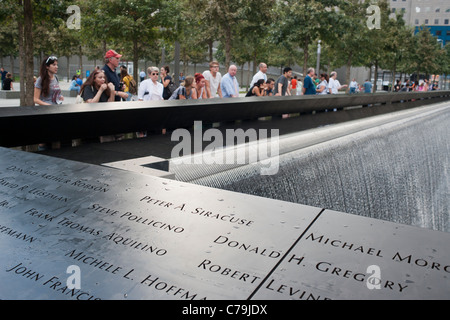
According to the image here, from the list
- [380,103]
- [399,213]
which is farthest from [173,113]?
[380,103]

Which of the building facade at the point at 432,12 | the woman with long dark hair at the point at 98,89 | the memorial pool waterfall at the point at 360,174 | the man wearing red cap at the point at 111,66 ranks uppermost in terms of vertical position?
the building facade at the point at 432,12

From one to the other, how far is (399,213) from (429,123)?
4.33 metres

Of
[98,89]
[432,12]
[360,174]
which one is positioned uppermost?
[432,12]

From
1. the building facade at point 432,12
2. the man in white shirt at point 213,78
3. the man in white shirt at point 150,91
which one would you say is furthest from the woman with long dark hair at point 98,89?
the building facade at point 432,12

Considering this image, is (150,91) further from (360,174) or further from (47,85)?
(360,174)

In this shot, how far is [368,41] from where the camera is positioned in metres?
27.6

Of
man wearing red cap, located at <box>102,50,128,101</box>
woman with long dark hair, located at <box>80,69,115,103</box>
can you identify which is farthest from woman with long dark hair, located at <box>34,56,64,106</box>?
man wearing red cap, located at <box>102,50,128,101</box>

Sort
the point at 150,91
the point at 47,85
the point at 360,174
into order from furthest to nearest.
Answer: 1. the point at 150,91
2. the point at 47,85
3. the point at 360,174

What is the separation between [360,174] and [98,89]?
3.52 metres

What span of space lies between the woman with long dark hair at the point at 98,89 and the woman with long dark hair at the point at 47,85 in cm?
36

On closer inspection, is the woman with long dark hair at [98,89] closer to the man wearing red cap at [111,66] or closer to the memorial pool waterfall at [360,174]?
the man wearing red cap at [111,66]

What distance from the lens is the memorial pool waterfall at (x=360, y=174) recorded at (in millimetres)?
3650

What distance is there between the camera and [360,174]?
16.5 ft

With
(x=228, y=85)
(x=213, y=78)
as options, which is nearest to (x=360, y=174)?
(x=228, y=85)
